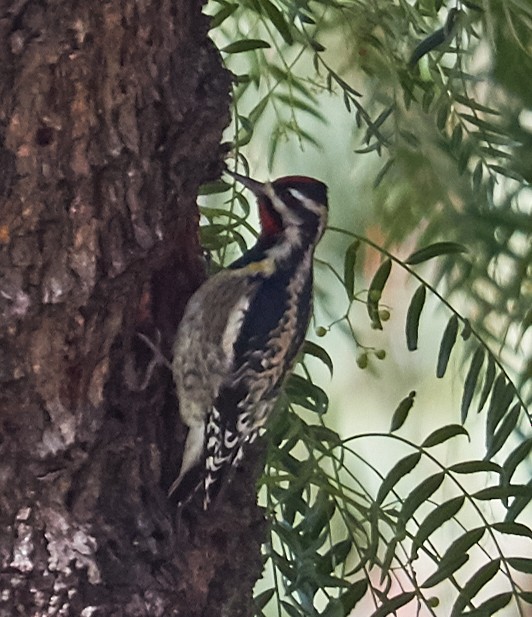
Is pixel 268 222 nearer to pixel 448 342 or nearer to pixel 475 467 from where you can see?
pixel 448 342

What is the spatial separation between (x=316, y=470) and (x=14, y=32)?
22.0 inches

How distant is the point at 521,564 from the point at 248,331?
393 mm

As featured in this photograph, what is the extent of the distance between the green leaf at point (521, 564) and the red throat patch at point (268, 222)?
48 centimetres

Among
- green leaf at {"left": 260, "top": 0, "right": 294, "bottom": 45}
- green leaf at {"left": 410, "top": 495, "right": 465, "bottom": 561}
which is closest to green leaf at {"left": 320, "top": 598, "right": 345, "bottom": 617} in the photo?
green leaf at {"left": 410, "top": 495, "right": 465, "bottom": 561}

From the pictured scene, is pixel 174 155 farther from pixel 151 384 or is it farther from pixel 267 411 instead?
pixel 267 411

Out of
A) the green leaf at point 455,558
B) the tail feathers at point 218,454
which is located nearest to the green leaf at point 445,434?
the green leaf at point 455,558

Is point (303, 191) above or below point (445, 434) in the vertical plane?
above

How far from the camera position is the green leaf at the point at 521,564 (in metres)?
1.06

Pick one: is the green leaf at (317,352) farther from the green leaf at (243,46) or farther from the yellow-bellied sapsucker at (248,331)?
the green leaf at (243,46)

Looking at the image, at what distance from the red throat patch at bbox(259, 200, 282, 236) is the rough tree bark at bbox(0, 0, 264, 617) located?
266 millimetres

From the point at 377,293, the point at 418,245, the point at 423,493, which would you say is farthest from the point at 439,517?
the point at 418,245

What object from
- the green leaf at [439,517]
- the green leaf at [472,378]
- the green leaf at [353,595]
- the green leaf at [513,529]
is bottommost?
the green leaf at [353,595]

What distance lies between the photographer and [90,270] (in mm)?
925

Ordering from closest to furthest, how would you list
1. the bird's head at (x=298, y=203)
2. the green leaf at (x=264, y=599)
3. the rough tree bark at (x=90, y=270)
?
1. the rough tree bark at (x=90, y=270)
2. the green leaf at (x=264, y=599)
3. the bird's head at (x=298, y=203)
